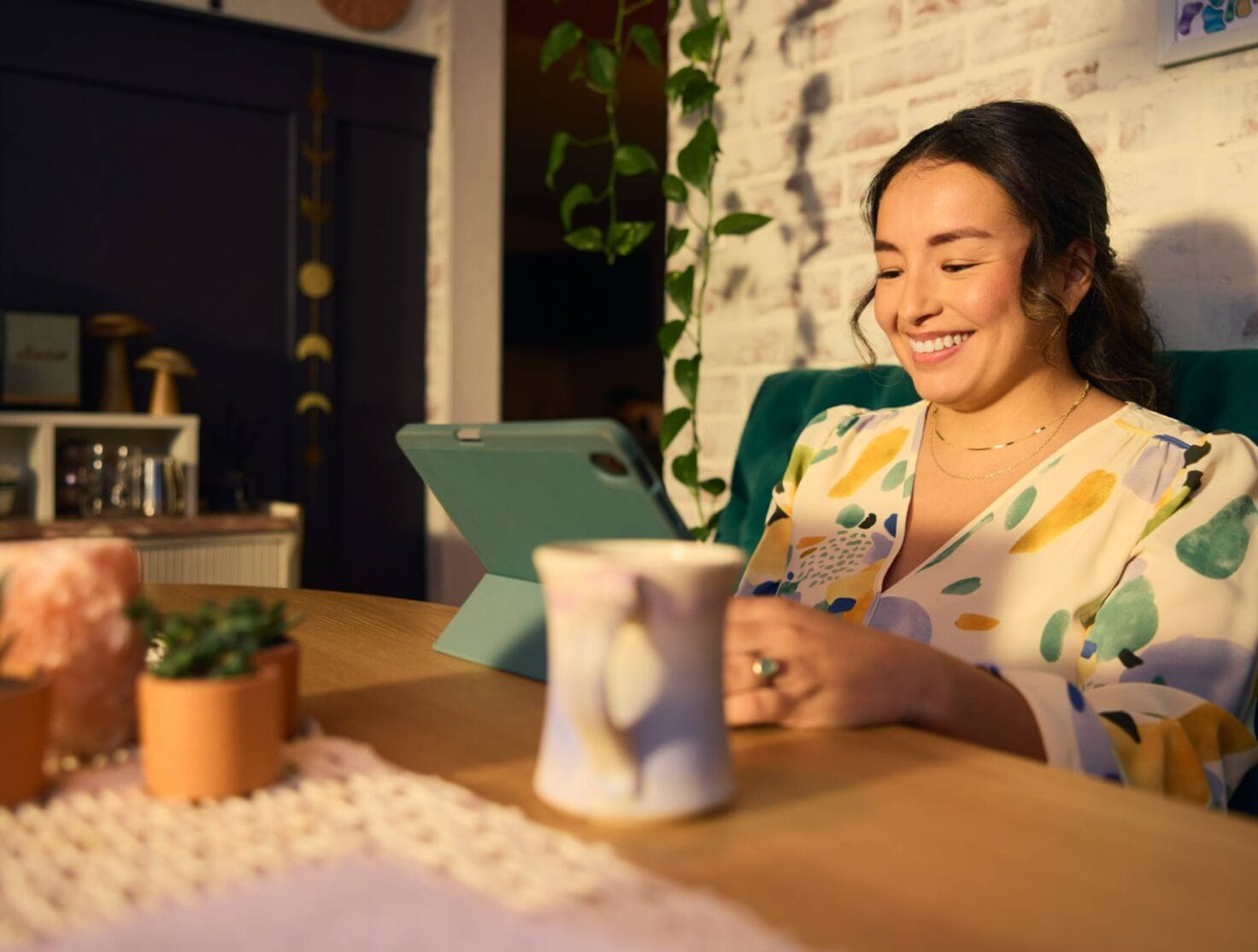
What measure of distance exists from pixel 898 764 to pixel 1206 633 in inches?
18.9

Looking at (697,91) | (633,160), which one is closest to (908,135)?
(697,91)

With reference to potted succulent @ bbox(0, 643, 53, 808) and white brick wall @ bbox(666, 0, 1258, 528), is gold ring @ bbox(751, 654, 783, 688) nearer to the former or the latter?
potted succulent @ bbox(0, 643, 53, 808)

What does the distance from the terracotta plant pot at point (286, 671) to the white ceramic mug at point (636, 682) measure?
0.62 ft

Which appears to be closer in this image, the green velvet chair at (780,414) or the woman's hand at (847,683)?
the woman's hand at (847,683)

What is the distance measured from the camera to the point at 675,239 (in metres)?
2.43

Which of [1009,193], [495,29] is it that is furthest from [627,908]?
[495,29]

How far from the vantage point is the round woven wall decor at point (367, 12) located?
368 cm

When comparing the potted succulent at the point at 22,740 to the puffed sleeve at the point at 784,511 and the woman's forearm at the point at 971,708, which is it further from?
the puffed sleeve at the point at 784,511

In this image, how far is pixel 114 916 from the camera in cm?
47

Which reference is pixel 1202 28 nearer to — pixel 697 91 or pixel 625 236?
pixel 697 91

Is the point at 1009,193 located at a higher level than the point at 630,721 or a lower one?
higher

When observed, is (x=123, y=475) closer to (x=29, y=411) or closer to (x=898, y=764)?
(x=29, y=411)

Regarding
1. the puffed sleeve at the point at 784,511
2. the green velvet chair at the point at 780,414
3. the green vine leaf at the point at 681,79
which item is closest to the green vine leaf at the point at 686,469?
the green velvet chair at the point at 780,414

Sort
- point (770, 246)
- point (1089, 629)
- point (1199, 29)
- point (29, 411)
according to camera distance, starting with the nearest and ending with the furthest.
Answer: point (1089, 629) → point (1199, 29) → point (770, 246) → point (29, 411)
